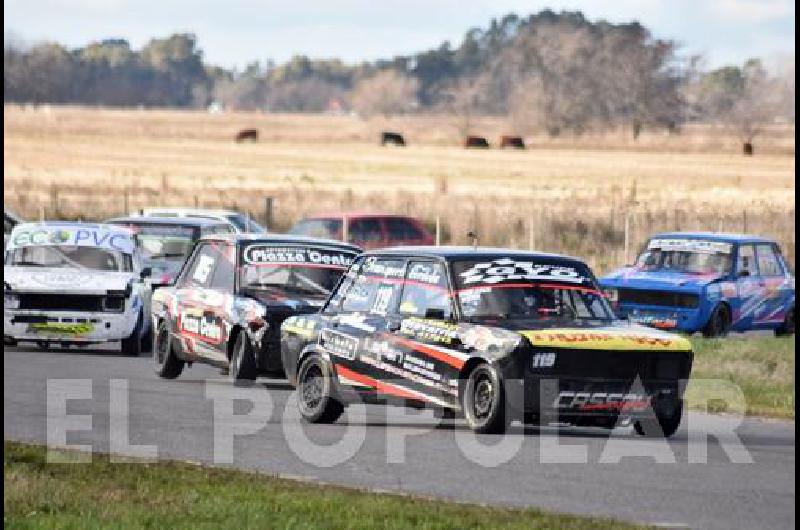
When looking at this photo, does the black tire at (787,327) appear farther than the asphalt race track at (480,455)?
Yes

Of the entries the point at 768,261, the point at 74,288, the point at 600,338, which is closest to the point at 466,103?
the point at 768,261

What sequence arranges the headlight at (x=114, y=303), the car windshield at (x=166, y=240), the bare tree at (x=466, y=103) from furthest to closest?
the bare tree at (x=466, y=103), the car windshield at (x=166, y=240), the headlight at (x=114, y=303)

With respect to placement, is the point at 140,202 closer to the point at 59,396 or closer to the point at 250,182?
the point at 250,182

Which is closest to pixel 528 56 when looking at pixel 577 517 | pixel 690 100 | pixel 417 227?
pixel 690 100

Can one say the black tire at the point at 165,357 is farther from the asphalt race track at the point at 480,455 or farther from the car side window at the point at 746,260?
the car side window at the point at 746,260

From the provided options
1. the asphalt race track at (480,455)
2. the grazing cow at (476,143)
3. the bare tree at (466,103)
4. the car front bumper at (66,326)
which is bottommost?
the asphalt race track at (480,455)

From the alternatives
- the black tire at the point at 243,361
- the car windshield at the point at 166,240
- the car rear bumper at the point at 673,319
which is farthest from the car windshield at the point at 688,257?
the black tire at the point at 243,361

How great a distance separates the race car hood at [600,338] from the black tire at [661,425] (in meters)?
0.49

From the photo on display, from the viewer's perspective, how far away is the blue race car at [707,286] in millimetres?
28078

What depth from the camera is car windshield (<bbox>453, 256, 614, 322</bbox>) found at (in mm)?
16750

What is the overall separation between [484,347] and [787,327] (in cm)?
1489

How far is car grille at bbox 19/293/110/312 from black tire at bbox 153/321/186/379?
3.08m

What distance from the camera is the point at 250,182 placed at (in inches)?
3024

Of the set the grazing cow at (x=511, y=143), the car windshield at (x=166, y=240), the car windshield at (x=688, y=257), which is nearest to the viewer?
the car windshield at (x=688, y=257)
